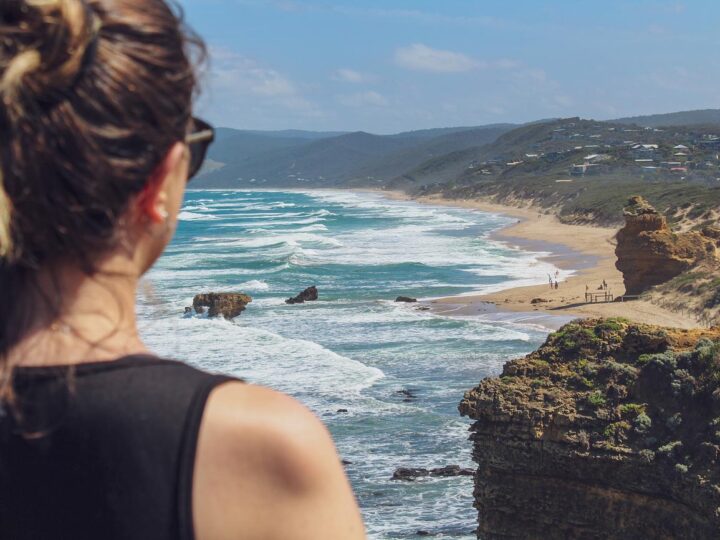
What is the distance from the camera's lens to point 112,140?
1.36m

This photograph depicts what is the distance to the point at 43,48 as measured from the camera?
4.41 ft

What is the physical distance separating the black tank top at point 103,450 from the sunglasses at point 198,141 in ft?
1.08

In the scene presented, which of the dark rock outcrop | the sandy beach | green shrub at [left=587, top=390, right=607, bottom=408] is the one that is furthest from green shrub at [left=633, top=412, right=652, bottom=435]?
the sandy beach

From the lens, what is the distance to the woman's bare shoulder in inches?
49.9

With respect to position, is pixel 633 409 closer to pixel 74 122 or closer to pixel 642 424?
pixel 642 424

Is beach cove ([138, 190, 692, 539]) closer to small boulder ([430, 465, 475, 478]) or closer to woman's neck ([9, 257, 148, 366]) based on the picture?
small boulder ([430, 465, 475, 478])

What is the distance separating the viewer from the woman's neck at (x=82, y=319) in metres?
1.39

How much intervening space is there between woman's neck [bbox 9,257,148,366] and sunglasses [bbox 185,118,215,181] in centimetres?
20

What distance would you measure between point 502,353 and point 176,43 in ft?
82.1

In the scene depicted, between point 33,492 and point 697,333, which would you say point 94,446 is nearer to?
point 33,492

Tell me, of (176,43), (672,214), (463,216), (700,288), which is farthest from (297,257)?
(176,43)

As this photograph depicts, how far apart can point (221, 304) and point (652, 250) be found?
14.6 meters

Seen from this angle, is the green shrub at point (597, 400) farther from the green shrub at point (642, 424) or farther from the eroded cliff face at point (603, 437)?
the green shrub at point (642, 424)

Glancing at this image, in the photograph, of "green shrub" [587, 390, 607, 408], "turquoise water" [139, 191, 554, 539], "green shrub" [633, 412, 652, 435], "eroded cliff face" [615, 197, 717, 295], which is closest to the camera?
"green shrub" [633, 412, 652, 435]
